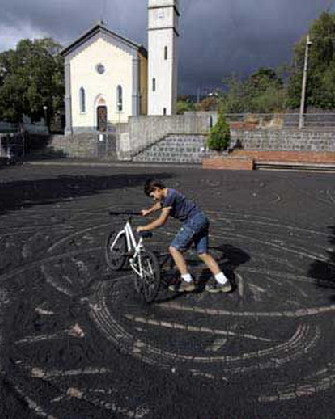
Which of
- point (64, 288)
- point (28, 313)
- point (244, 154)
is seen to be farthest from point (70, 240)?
point (244, 154)

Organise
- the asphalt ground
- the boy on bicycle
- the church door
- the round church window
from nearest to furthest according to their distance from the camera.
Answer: the asphalt ground → the boy on bicycle → the round church window → the church door

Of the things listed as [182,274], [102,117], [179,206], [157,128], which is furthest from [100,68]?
[182,274]

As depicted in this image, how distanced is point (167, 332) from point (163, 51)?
41.4 meters

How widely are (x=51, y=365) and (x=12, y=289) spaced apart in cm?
211

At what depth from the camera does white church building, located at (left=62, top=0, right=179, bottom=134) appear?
4147 cm

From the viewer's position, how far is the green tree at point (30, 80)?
1887 inches

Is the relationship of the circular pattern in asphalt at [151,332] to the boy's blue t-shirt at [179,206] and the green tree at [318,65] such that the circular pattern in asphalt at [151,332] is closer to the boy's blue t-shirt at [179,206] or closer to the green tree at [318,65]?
the boy's blue t-shirt at [179,206]

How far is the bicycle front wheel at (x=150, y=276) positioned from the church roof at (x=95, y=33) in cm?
4271

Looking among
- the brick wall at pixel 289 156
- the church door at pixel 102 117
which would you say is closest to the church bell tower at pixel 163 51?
the church door at pixel 102 117

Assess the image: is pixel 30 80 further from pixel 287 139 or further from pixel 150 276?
pixel 150 276

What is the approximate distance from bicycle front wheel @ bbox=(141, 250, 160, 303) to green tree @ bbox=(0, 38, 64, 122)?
48183 mm

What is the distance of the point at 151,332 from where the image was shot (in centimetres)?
431

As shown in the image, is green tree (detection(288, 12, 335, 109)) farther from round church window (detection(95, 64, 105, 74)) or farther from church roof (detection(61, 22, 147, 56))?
round church window (detection(95, 64, 105, 74))

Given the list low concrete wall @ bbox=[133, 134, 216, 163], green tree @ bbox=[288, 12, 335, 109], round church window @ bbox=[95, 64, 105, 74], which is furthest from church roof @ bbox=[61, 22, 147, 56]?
low concrete wall @ bbox=[133, 134, 216, 163]
